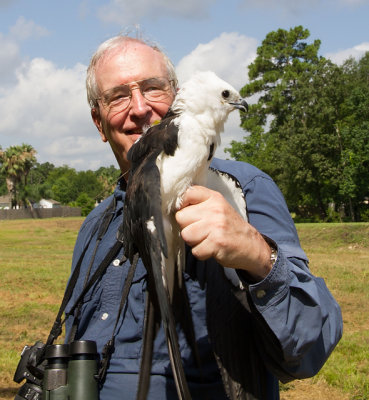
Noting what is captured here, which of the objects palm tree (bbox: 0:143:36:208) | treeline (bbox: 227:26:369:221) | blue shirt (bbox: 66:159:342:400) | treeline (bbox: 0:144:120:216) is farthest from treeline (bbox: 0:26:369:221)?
blue shirt (bbox: 66:159:342:400)

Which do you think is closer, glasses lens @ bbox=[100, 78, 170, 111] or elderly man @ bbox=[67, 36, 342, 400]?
elderly man @ bbox=[67, 36, 342, 400]

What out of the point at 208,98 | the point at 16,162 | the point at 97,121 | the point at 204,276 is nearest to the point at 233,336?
the point at 204,276

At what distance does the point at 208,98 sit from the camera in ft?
7.48

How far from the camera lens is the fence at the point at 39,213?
Result: 57359 mm

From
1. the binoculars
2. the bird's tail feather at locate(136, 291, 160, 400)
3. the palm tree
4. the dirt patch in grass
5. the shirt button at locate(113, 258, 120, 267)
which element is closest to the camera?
the bird's tail feather at locate(136, 291, 160, 400)

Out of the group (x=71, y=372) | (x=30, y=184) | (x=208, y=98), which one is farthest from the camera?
(x=30, y=184)

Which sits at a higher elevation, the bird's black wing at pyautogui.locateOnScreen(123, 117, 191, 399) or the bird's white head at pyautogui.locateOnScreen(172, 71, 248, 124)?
the bird's white head at pyautogui.locateOnScreen(172, 71, 248, 124)

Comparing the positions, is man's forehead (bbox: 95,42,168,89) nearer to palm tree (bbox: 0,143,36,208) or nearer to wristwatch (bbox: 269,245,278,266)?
wristwatch (bbox: 269,245,278,266)

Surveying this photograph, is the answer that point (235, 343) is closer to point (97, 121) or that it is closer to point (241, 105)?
point (241, 105)

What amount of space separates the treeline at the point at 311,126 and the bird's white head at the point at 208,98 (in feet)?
103

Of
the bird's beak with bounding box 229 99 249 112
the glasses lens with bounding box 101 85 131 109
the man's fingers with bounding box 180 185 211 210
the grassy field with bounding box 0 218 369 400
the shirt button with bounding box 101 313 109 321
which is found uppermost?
the glasses lens with bounding box 101 85 131 109

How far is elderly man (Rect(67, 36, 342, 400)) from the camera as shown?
167 cm

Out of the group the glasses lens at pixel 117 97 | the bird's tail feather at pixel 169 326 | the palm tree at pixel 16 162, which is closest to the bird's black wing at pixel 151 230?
the bird's tail feather at pixel 169 326

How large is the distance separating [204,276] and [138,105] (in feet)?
3.61
